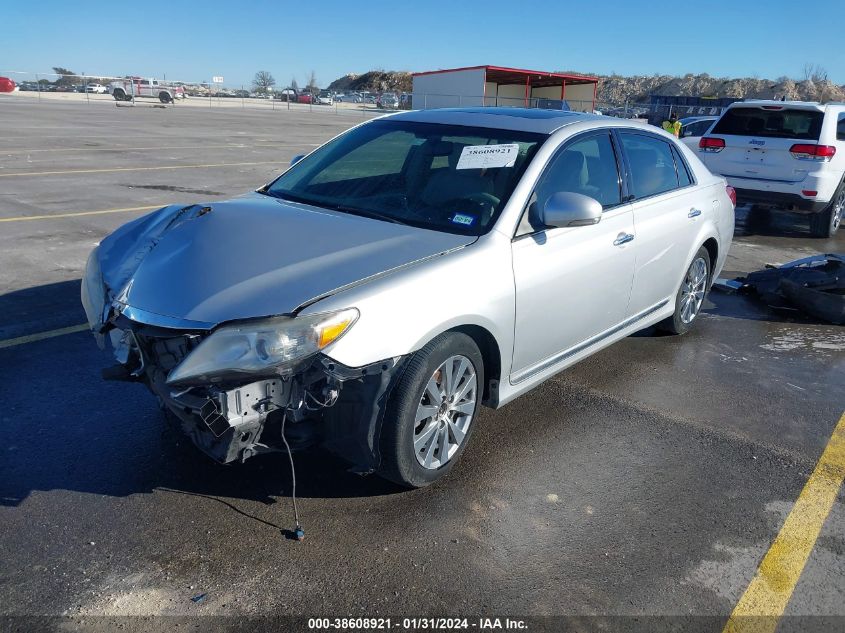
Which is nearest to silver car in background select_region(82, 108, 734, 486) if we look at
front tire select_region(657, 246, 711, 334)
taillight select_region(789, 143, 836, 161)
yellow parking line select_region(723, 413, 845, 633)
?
front tire select_region(657, 246, 711, 334)

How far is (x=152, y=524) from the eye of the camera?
3.12 metres

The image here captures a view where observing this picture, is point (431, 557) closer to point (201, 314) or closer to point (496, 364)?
point (496, 364)

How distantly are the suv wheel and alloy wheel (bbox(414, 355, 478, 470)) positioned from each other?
884 centimetres

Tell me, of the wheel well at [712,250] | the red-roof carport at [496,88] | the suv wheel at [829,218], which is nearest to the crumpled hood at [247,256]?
the wheel well at [712,250]

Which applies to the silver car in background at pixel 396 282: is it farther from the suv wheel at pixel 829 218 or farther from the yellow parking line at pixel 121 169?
the yellow parking line at pixel 121 169

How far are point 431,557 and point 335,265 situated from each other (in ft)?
4.34

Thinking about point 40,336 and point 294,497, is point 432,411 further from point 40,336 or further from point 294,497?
point 40,336

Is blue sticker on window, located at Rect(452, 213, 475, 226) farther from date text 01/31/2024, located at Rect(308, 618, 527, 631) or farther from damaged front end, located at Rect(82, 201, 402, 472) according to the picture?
date text 01/31/2024, located at Rect(308, 618, 527, 631)

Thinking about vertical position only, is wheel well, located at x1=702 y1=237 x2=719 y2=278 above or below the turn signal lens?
below

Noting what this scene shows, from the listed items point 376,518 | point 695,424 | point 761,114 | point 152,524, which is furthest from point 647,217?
point 761,114

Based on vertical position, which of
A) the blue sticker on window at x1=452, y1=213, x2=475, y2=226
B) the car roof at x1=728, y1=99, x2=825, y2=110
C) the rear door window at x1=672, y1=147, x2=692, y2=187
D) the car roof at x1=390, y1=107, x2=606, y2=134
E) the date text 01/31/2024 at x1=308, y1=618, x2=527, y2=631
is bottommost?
the date text 01/31/2024 at x1=308, y1=618, x2=527, y2=631

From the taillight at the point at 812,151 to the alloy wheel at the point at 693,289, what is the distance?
4.86 meters

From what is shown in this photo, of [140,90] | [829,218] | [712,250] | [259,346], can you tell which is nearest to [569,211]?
[259,346]

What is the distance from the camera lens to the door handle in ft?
14.5
